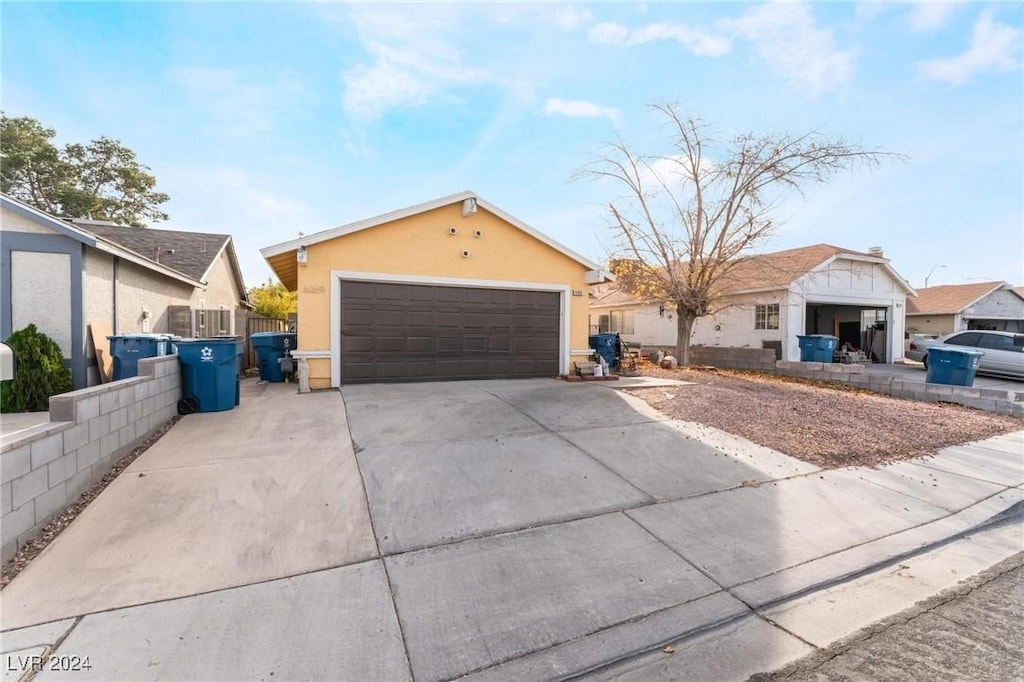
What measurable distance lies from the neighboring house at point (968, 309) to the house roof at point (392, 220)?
80.9 ft

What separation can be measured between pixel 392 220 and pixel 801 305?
15463 millimetres

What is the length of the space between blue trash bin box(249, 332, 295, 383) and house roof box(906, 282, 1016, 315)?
31.6 m

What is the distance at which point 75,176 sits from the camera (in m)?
23.4

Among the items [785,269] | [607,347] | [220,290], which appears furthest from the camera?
[785,269]

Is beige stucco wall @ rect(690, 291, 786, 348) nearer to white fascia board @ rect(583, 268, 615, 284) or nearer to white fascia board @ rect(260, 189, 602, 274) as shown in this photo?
white fascia board @ rect(583, 268, 615, 284)

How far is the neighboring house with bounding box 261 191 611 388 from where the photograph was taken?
27.9 ft

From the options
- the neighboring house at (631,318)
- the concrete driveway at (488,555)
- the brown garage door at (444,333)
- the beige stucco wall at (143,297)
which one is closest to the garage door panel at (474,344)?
the brown garage door at (444,333)

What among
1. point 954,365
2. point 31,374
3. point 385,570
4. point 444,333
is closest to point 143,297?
point 31,374

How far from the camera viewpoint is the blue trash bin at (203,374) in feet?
20.7

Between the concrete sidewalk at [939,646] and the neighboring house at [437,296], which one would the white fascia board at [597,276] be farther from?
the concrete sidewalk at [939,646]

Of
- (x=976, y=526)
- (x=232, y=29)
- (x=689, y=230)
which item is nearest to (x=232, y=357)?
(x=232, y=29)

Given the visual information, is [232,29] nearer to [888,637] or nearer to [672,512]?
[672,512]

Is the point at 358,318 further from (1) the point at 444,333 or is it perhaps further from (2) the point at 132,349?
(2) the point at 132,349

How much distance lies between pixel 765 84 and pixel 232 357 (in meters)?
11.3
